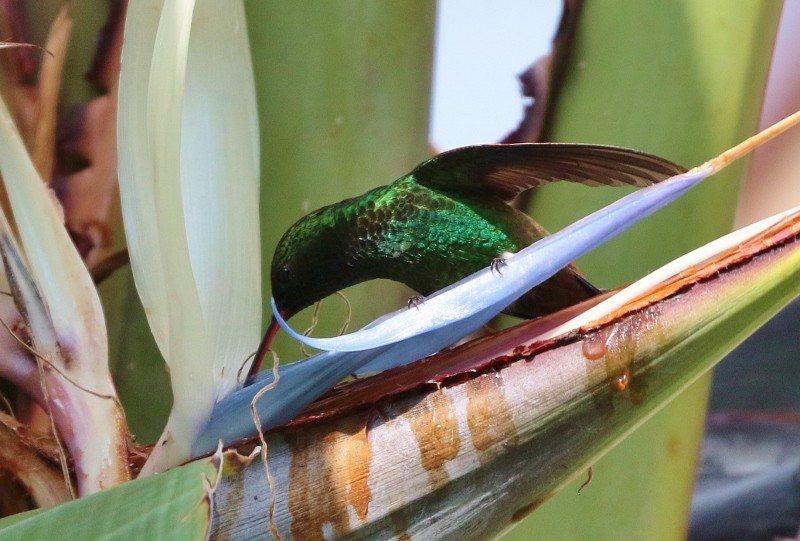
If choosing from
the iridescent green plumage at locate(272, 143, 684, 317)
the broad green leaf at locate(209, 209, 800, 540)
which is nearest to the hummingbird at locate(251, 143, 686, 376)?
the iridescent green plumage at locate(272, 143, 684, 317)

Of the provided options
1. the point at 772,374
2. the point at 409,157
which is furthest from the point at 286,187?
the point at 772,374

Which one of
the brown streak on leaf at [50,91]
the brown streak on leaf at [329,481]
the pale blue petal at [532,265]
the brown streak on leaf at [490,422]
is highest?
the brown streak on leaf at [50,91]

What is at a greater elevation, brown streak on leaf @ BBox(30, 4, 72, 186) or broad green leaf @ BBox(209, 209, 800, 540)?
brown streak on leaf @ BBox(30, 4, 72, 186)

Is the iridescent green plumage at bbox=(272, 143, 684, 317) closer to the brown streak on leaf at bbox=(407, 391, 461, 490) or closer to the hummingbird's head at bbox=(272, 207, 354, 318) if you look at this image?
the hummingbird's head at bbox=(272, 207, 354, 318)

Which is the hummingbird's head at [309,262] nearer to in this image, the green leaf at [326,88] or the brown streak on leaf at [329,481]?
the green leaf at [326,88]

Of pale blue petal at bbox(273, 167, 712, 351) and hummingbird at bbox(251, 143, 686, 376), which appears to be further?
hummingbird at bbox(251, 143, 686, 376)

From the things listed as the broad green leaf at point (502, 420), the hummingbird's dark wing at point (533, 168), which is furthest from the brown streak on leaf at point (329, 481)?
the hummingbird's dark wing at point (533, 168)

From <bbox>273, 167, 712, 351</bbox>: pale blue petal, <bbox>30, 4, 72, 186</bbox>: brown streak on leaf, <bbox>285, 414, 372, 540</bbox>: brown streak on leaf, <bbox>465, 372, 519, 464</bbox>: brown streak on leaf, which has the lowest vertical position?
<bbox>285, 414, 372, 540</bbox>: brown streak on leaf

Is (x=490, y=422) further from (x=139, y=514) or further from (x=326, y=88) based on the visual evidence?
(x=326, y=88)
